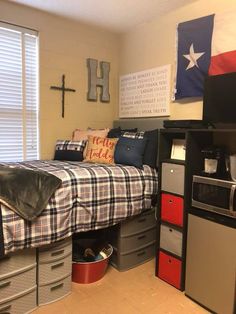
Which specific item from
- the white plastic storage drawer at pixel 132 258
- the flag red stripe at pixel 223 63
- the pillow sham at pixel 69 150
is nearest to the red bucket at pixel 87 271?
the white plastic storage drawer at pixel 132 258

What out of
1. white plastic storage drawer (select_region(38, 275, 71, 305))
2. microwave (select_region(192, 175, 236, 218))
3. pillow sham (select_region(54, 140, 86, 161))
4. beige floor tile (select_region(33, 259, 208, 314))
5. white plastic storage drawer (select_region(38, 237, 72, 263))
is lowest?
beige floor tile (select_region(33, 259, 208, 314))

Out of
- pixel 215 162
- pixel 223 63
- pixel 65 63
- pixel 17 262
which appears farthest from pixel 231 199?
pixel 65 63

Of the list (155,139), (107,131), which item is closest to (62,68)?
(107,131)

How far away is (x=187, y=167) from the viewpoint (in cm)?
198

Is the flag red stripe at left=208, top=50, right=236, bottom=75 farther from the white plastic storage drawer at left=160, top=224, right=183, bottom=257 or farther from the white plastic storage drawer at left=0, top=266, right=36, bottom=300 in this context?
the white plastic storage drawer at left=0, top=266, right=36, bottom=300

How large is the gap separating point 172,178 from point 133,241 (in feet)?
2.39

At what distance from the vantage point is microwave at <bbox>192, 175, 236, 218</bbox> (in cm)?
170

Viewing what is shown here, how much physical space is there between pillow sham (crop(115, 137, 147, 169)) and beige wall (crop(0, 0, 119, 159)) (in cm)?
90

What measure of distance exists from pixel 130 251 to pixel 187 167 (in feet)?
3.17

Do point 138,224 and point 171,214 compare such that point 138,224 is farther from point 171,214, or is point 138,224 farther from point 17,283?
point 17,283

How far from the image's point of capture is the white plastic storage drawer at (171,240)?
2.07 meters

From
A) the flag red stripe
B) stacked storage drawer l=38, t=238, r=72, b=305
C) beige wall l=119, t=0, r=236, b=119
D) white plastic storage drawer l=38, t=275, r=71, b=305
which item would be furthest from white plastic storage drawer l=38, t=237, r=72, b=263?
the flag red stripe

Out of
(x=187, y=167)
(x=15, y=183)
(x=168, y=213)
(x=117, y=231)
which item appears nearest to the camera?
(x=15, y=183)

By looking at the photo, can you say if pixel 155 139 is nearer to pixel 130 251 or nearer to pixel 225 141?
pixel 225 141
